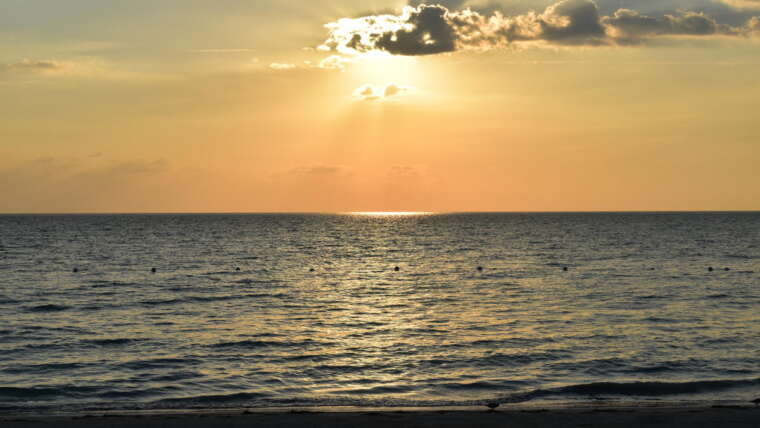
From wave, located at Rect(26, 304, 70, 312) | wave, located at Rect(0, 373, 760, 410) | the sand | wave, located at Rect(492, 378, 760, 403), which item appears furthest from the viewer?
wave, located at Rect(26, 304, 70, 312)

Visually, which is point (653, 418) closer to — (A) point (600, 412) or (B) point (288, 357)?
(A) point (600, 412)

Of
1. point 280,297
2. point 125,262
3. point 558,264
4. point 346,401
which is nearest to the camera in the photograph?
point 346,401

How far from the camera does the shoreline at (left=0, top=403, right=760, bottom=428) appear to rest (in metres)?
18.4

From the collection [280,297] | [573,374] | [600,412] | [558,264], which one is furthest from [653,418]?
[558,264]

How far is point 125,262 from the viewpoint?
82688 mm

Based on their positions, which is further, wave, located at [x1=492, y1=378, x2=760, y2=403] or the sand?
wave, located at [x1=492, y1=378, x2=760, y2=403]

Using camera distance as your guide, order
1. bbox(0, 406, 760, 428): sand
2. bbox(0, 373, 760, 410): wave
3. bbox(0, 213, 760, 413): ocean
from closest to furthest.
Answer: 1. bbox(0, 406, 760, 428): sand
2. bbox(0, 373, 760, 410): wave
3. bbox(0, 213, 760, 413): ocean

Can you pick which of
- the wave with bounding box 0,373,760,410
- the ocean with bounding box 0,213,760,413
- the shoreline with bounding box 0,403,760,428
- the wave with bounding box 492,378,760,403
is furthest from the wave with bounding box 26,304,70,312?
the wave with bounding box 492,378,760,403

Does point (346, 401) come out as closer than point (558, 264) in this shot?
Yes

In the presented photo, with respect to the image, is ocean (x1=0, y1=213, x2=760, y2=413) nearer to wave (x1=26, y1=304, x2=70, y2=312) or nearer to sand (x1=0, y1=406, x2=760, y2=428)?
wave (x1=26, y1=304, x2=70, y2=312)

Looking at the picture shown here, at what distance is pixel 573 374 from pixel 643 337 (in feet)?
27.7

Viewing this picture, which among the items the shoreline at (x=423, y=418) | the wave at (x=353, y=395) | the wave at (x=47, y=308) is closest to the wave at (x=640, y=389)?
the wave at (x=353, y=395)

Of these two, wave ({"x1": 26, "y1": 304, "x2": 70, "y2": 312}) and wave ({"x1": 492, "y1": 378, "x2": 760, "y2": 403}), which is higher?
wave ({"x1": 26, "y1": 304, "x2": 70, "y2": 312})

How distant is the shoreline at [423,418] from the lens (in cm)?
A: 1842
